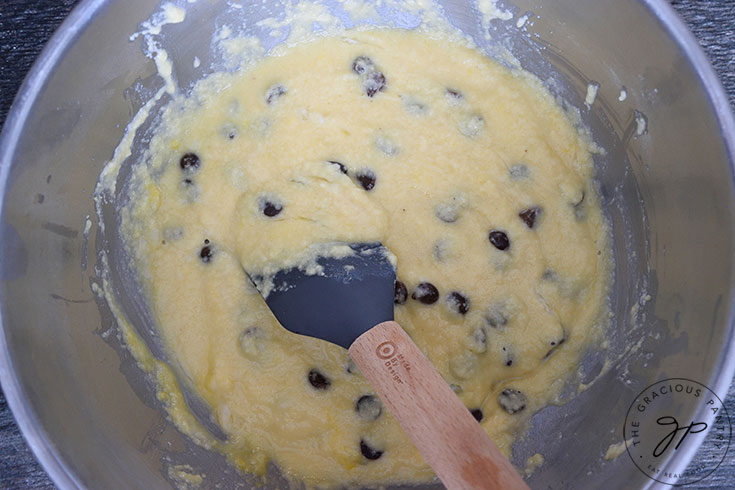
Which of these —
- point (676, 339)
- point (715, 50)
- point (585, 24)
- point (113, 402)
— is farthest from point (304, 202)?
point (715, 50)

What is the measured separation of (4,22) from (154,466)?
60.1 inches

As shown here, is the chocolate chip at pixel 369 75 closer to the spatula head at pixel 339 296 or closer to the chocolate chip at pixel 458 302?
the spatula head at pixel 339 296

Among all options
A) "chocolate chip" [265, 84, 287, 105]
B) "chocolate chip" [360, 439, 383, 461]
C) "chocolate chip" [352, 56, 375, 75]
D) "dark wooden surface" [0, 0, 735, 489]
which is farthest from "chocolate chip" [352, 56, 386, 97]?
"chocolate chip" [360, 439, 383, 461]

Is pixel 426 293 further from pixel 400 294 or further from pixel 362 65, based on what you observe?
pixel 362 65

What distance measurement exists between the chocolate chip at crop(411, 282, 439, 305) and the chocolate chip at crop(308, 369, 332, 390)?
1.24 feet

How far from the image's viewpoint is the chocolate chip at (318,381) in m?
1.82

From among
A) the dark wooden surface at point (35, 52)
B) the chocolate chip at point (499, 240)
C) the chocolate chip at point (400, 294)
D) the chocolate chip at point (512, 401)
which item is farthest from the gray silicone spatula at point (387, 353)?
the dark wooden surface at point (35, 52)

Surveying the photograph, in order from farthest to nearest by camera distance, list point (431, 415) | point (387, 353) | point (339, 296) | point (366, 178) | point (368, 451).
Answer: point (366, 178) → point (368, 451) → point (339, 296) → point (387, 353) → point (431, 415)

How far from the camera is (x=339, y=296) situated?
1649 mm

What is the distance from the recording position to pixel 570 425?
178cm

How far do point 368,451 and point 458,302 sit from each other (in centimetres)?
53

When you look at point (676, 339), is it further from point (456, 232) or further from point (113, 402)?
point (113, 402)

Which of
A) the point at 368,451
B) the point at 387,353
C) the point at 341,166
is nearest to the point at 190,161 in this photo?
the point at 341,166

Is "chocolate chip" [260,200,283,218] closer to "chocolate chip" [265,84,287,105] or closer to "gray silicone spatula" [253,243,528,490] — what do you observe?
"gray silicone spatula" [253,243,528,490]
